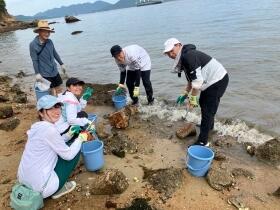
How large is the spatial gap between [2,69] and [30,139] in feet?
58.3

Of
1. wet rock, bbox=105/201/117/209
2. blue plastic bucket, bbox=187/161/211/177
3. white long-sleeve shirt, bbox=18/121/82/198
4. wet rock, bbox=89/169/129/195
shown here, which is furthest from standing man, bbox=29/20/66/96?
blue plastic bucket, bbox=187/161/211/177

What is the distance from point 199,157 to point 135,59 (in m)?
3.62

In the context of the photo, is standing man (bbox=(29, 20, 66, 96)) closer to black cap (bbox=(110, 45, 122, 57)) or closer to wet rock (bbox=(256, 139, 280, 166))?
black cap (bbox=(110, 45, 122, 57))

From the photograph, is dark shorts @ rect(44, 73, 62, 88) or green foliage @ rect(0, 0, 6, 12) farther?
green foliage @ rect(0, 0, 6, 12)

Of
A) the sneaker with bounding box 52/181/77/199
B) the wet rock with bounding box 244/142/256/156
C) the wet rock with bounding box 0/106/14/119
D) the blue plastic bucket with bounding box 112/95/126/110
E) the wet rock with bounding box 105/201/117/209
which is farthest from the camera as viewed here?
the blue plastic bucket with bounding box 112/95/126/110

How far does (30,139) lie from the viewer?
4.09 meters

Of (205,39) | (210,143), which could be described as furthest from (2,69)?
(210,143)

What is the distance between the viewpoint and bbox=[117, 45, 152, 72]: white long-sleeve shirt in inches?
310

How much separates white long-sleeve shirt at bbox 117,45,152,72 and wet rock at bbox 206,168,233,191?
12.7ft

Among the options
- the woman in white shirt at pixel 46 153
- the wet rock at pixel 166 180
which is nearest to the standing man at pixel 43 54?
the woman in white shirt at pixel 46 153

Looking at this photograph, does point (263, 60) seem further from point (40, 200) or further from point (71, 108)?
point (40, 200)

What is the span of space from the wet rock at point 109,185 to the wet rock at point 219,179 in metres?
1.41

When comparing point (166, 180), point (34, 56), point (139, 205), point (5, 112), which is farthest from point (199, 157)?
point (5, 112)

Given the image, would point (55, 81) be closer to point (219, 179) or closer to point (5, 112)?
point (5, 112)
